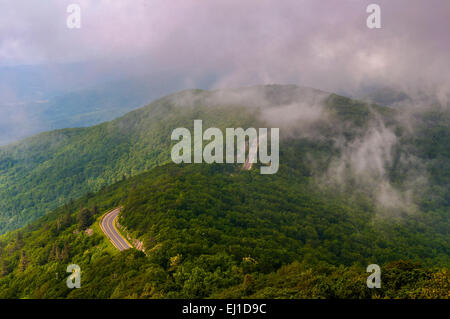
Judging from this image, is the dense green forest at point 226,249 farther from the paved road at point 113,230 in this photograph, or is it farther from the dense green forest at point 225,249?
the paved road at point 113,230

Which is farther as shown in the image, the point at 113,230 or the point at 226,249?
the point at 113,230

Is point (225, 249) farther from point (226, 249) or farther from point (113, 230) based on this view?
point (113, 230)

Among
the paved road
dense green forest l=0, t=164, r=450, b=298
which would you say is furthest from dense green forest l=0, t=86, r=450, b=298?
the paved road

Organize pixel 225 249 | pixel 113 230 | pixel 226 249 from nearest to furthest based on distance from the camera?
pixel 225 249 < pixel 226 249 < pixel 113 230

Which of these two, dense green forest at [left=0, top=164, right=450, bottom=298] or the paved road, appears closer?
dense green forest at [left=0, top=164, right=450, bottom=298]

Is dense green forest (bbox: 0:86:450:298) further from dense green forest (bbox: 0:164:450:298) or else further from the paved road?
the paved road

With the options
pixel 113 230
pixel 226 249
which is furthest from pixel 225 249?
pixel 113 230

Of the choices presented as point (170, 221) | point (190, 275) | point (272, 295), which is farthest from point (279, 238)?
point (272, 295)
